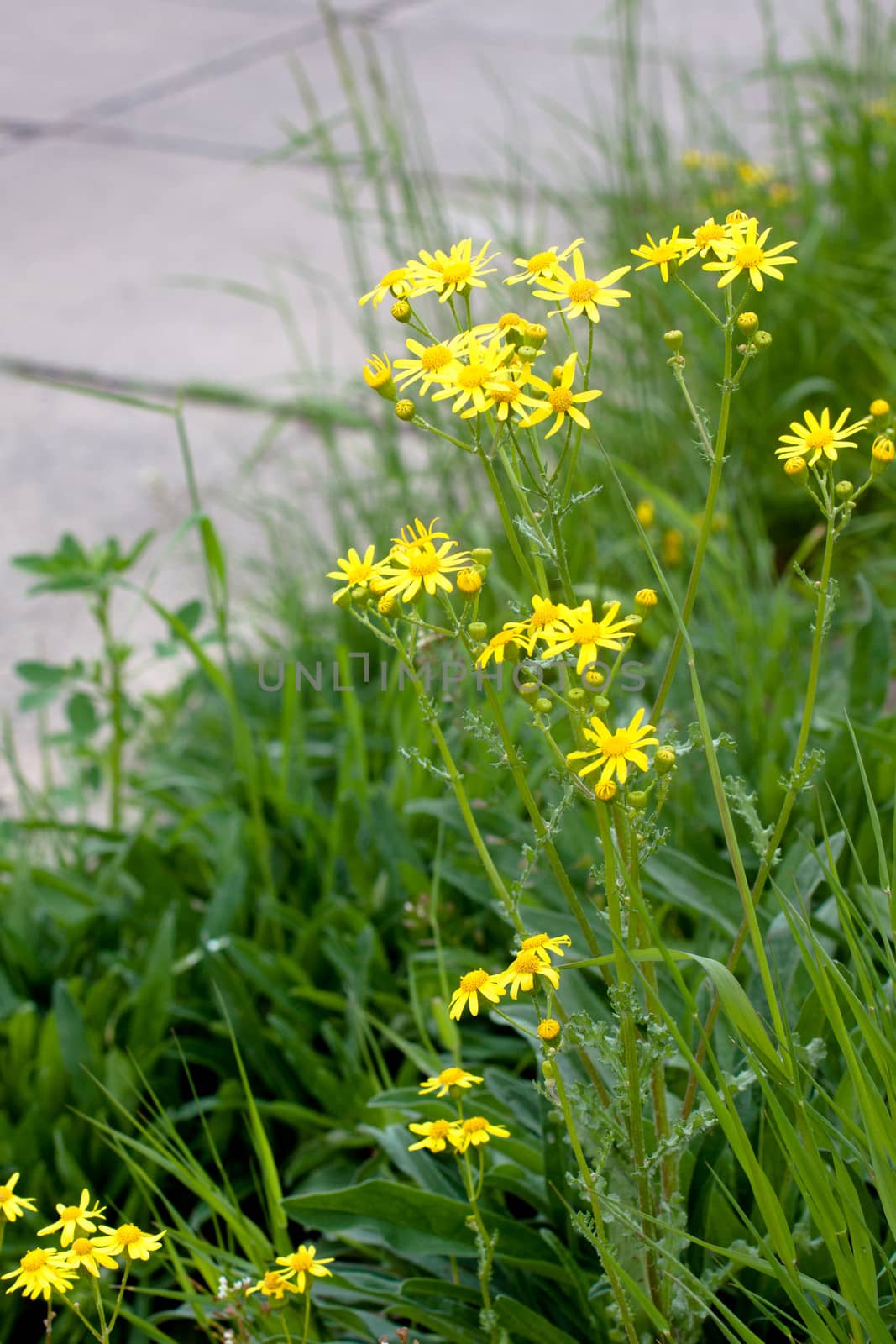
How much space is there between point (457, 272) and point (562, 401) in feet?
0.44

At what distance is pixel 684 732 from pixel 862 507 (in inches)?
49.2

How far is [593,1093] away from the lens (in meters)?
1.16

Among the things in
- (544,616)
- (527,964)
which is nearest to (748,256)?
(544,616)

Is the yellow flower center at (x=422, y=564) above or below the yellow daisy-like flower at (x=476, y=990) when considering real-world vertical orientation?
above

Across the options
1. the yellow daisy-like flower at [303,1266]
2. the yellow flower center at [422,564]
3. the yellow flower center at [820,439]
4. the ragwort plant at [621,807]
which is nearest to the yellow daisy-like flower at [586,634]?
the ragwort plant at [621,807]

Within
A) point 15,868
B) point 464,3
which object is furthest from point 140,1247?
point 464,3

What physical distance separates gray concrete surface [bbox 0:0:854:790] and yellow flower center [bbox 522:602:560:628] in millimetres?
1916

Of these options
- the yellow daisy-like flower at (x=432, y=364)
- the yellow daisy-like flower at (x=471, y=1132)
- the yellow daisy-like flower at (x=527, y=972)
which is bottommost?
the yellow daisy-like flower at (x=471, y=1132)

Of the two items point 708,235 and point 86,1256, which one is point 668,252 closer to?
point 708,235

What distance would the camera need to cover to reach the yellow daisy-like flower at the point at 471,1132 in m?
1.12

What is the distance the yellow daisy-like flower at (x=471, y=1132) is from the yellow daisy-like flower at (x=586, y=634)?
397mm

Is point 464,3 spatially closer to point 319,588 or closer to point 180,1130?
point 319,588

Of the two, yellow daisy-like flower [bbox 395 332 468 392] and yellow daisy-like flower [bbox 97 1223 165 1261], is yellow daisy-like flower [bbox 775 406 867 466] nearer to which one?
yellow daisy-like flower [bbox 395 332 468 392]

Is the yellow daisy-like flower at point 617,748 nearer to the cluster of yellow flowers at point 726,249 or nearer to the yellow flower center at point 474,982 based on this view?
the yellow flower center at point 474,982
